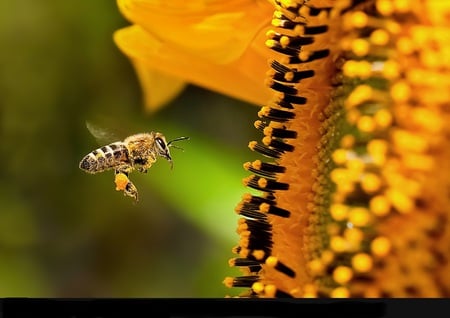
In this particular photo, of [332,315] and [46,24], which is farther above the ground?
[46,24]

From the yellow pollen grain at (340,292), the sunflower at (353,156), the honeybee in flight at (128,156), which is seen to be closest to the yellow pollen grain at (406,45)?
the sunflower at (353,156)

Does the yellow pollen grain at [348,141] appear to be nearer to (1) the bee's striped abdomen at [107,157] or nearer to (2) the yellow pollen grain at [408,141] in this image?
(2) the yellow pollen grain at [408,141]

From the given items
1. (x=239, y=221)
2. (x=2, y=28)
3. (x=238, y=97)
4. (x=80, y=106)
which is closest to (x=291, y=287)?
(x=239, y=221)

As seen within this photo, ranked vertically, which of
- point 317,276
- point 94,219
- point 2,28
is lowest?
point 94,219

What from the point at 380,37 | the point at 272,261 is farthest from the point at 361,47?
the point at 272,261

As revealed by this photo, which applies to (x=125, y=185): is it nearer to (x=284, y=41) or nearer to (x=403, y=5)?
(x=284, y=41)

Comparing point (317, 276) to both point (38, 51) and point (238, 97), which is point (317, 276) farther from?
point (38, 51)
